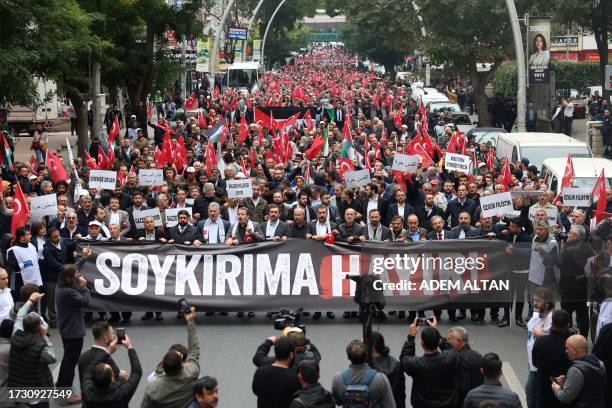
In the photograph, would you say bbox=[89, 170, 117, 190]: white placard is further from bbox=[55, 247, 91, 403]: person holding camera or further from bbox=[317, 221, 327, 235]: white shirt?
bbox=[55, 247, 91, 403]: person holding camera

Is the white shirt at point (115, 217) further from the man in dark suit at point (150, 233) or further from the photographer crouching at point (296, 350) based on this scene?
the photographer crouching at point (296, 350)

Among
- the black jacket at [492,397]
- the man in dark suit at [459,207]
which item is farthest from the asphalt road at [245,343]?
the black jacket at [492,397]

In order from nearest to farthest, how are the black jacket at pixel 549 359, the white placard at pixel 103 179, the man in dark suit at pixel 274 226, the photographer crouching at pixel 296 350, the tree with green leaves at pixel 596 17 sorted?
1. the photographer crouching at pixel 296 350
2. the black jacket at pixel 549 359
3. the man in dark suit at pixel 274 226
4. the white placard at pixel 103 179
5. the tree with green leaves at pixel 596 17

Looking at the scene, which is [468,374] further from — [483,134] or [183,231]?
[483,134]

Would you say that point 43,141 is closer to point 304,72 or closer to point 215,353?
point 215,353

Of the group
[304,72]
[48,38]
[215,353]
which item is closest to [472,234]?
[215,353]

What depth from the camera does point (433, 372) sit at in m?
9.05

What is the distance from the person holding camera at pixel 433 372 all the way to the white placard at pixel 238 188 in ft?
27.0

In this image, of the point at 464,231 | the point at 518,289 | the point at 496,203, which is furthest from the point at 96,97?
the point at 518,289

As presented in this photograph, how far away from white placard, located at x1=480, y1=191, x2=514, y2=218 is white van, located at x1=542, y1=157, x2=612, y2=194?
4189mm

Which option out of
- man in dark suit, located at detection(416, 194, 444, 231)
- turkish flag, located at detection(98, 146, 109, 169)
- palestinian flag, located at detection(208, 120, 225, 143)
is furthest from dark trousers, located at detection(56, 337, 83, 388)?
palestinian flag, located at detection(208, 120, 225, 143)

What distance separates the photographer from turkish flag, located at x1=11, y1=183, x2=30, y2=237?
51.3 ft

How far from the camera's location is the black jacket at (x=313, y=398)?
8172mm

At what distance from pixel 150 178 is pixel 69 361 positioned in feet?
27.6
